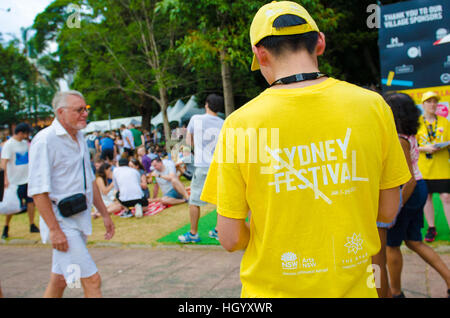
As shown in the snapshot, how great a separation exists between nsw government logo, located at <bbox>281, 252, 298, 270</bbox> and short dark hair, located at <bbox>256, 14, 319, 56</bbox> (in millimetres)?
722

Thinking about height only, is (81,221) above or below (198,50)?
below

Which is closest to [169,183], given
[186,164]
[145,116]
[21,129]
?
[186,164]

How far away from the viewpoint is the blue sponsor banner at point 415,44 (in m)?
6.01

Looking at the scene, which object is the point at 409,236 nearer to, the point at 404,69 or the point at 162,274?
the point at 162,274

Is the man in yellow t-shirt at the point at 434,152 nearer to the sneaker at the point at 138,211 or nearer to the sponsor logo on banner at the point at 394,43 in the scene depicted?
the sponsor logo on banner at the point at 394,43

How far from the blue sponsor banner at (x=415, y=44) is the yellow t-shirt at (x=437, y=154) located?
132cm

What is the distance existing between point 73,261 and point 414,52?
5735mm

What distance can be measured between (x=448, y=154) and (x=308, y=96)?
15.2 feet

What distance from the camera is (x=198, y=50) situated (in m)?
8.53

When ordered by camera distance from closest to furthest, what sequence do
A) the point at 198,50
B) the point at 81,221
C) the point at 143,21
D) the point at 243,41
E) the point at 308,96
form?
the point at 308,96 → the point at 81,221 → the point at 243,41 → the point at 198,50 → the point at 143,21

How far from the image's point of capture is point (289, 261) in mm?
1423

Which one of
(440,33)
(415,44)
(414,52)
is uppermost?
(440,33)
